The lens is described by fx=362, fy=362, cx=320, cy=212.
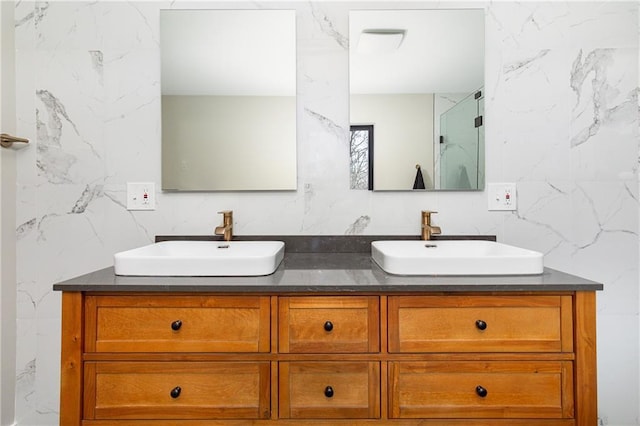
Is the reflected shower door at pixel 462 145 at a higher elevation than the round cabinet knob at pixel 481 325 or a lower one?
higher

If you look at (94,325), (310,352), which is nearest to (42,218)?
(94,325)

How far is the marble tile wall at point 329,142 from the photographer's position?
162cm

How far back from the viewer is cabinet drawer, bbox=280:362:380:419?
1.06 meters

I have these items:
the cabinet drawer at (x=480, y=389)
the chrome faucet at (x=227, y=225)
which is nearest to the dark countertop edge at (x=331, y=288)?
the cabinet drawer at (x=480, y=389)

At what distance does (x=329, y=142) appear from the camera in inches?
65.2

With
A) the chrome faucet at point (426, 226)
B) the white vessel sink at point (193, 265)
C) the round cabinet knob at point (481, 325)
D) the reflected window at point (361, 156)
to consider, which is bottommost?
the round cabinet knob at point (481, 325)

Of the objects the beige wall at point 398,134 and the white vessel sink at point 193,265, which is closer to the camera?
the white vessel sink at point 193,265

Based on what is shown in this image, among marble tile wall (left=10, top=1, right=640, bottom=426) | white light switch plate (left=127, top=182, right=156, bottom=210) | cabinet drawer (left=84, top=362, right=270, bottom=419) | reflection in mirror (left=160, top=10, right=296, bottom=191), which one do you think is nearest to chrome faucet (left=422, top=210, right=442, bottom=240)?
marble tile wall (left=10, top=1, right=640, bottom=426)

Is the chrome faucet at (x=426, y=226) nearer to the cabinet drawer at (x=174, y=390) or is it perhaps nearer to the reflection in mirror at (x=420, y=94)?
the reflection in mirror at (x=420, y=94)

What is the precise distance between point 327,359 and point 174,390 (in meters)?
0.46

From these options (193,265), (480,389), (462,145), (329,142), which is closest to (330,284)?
(193,265)

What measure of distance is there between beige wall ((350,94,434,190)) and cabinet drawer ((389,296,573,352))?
70 centimetres

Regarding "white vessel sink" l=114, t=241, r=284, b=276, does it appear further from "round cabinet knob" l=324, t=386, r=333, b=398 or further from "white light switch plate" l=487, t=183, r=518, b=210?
"white light switch plate" l=487, t=183, r=518, b=210

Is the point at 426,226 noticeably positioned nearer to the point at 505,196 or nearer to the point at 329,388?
the point at 505,196
